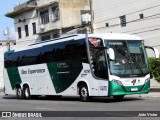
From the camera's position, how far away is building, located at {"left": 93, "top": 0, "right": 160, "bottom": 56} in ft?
117

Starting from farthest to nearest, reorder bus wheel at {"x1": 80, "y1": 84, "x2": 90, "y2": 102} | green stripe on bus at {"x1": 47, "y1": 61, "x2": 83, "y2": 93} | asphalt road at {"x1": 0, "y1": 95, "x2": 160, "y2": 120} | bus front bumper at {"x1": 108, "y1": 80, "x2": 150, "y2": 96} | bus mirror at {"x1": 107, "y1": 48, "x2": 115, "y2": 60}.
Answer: green stripe on bus at {"x1": 47, "y1": 61, "x2": 83, "y2": 93}, bus wheel at {"x1": 80, "y1": 84, "x2": 90, "y2": 102}, bus front bumper at {"x1": 108, "y1": 80, "x2": 150, "y2": 96}, bus mirror at {"x1": 107, "y1": 48, "x2": 115, "y2": 60}, asphalt road at {"x1": 0, "y1": 95, "x2": 160, "y2": 120}

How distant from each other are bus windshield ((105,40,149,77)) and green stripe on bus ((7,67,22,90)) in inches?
430

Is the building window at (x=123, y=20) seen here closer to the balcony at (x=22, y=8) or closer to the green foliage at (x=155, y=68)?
the green foliage at (x=155, y=68)

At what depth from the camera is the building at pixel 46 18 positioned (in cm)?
5072

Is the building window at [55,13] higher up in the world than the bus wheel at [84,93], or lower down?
higher up

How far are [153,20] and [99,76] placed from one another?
49.1 ft

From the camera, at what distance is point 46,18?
52.9 metres

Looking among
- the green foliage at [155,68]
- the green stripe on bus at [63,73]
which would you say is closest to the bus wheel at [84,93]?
the green stripe on bus at [63,73]

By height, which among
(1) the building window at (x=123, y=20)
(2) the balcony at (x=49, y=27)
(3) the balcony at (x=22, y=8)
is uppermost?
(3) the balcony at (x=22, y=8)

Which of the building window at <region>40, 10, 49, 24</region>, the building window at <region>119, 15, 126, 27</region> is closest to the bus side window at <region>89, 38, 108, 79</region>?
the building window at <region>119, 15, 126, 27</region>

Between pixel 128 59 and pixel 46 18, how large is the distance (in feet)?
105

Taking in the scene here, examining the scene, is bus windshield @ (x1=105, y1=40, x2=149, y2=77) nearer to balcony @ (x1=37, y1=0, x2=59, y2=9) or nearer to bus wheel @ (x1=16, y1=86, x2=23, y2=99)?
bus wheel @ (x1=16, y1=86, x2=23, y2=99)

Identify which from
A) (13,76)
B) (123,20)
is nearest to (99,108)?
(13,76)

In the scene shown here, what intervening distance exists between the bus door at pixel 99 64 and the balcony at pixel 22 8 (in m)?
32.9
